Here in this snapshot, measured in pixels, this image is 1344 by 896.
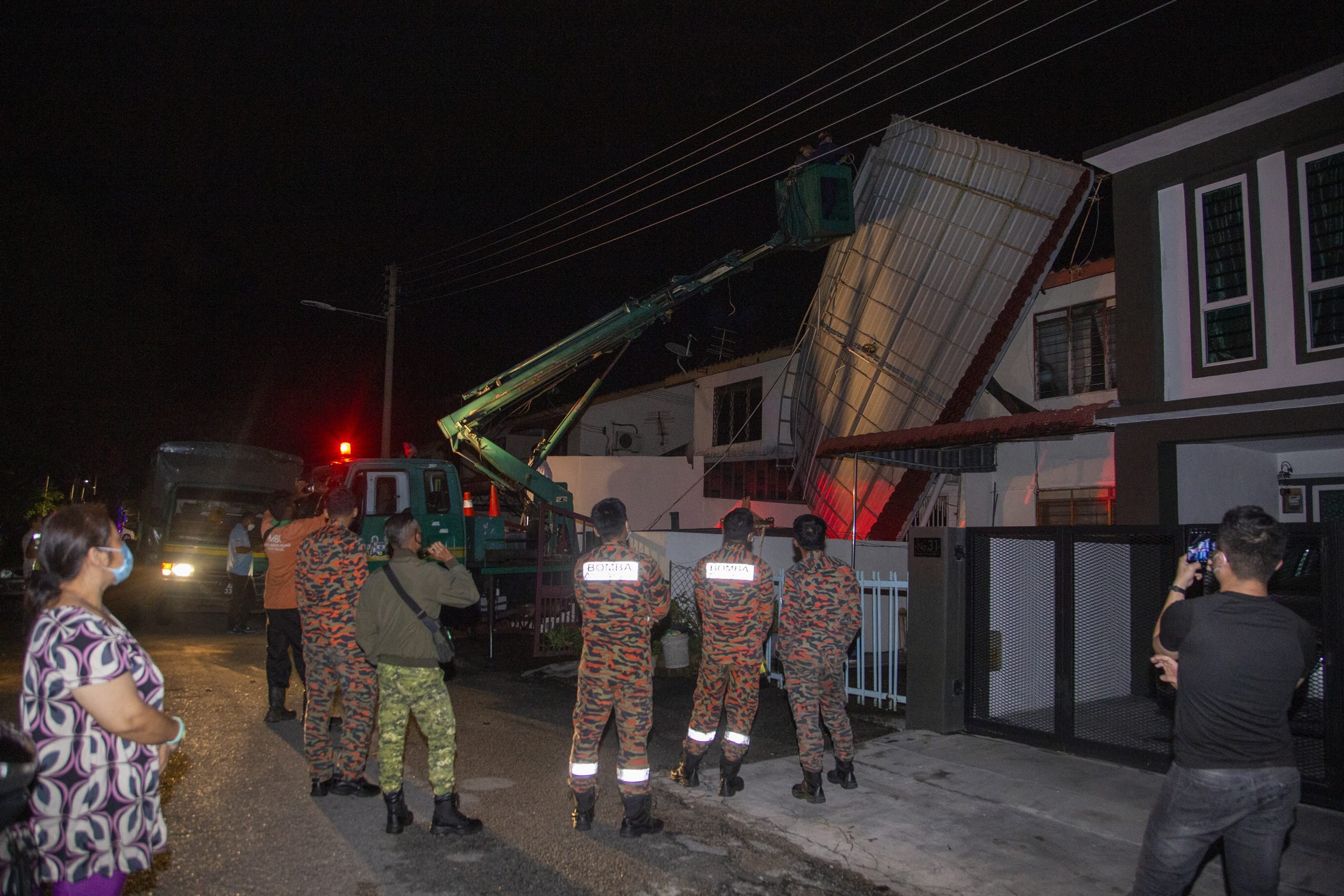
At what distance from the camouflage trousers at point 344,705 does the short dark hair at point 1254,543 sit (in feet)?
15.2

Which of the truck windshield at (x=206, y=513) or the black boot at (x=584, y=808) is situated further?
the truck windshield at (x=206, y=513)

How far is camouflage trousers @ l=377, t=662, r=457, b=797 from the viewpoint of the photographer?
470 centimetres

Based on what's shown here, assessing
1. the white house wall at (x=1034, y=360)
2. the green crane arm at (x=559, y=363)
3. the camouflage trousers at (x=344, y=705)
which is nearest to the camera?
the camouflage trousers at (x=344, y=705)

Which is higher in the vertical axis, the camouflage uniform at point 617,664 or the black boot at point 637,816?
the camouflage uniform at point 617,664

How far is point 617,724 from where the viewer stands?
4.80 m

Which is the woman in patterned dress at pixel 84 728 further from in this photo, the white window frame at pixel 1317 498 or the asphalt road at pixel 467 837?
the white window frame at pixel 1317 498

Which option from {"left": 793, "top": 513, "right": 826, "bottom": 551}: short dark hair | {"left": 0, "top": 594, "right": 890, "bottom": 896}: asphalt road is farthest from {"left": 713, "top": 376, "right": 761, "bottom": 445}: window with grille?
{"left": 793, "top": 513, "right": 826, "bottom": 551}: short dark hair

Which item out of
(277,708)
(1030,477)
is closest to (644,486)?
(1030,477)

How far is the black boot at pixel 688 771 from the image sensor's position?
5.69 meters

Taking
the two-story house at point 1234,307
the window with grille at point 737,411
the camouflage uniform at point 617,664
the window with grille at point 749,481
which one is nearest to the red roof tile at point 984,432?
the two-story house at point 1234,307

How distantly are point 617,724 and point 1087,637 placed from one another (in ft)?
14.5

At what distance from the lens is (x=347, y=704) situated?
5.34 m

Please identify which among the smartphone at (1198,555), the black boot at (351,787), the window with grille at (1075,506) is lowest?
the black boot at (351,787)

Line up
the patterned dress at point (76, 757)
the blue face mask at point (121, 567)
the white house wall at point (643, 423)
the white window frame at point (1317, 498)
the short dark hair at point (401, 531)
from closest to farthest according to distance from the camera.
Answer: the patterned dress at point (76, 757) < the blue face mask at point (121, 567) < the short dark hair at point (401, 531) < the white window frame at point (1317, 498) < the white house wall at point (643, 423)
